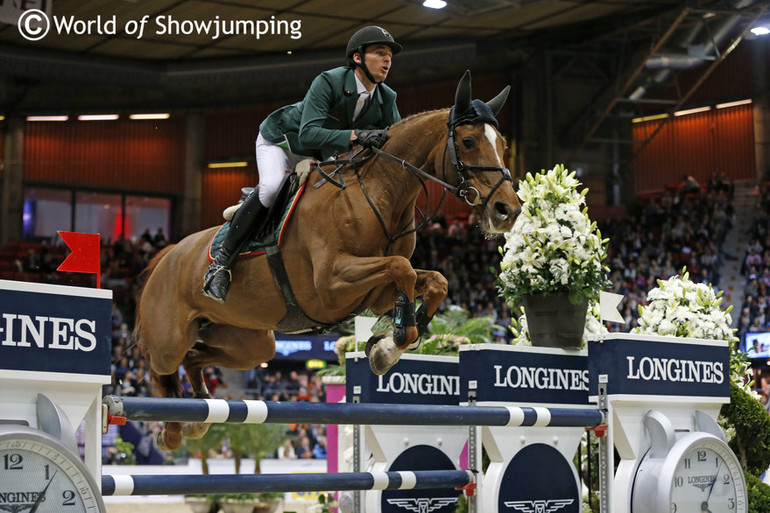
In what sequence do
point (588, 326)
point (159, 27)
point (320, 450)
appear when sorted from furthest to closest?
point (159, 27) → point (320, 450) → point (588, 326)

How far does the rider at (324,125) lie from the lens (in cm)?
390

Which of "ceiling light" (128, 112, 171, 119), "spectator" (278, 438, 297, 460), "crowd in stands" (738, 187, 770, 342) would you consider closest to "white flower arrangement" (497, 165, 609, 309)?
"spectator" (278, 438, 297, 460)

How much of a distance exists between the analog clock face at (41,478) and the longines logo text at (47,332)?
0.79ft

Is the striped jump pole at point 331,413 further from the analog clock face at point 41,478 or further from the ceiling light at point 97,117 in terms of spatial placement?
the ceiling light at point 97,117

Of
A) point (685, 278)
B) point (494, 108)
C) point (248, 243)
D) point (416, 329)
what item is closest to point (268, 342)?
point (248, 243)

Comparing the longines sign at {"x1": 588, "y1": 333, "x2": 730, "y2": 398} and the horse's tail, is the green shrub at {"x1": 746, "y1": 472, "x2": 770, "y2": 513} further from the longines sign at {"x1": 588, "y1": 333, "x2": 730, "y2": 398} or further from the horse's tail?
the horse's tail

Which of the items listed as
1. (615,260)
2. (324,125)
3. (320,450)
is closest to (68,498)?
(324,125)

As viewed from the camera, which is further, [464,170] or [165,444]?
[165,444]

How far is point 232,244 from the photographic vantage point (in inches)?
163

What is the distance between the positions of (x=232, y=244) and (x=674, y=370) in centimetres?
208

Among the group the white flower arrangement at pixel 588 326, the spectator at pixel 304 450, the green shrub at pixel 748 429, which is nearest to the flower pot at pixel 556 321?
the white flower arrangement at pixel 588 326

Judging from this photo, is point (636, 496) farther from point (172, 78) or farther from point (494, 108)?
point (172, 78)

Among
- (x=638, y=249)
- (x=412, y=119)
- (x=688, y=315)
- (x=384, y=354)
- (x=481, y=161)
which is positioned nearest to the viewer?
(x=384, y=354)

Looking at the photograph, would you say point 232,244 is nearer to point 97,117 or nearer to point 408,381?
point 408,381
